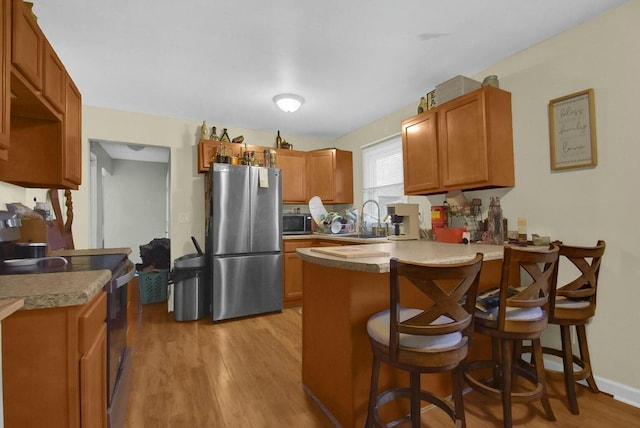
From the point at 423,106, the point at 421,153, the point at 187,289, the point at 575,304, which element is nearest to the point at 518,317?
the point at 575,304

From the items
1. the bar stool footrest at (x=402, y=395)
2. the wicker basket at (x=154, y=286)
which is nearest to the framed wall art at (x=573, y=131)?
the bar stool footrest at (x=402, y=395)

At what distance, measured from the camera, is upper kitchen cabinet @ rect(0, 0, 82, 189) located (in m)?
1.33

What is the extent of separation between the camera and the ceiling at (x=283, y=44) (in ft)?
6.00

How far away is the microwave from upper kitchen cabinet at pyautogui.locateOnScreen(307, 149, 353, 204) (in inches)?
17.4

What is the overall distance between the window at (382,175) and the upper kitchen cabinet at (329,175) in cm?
30

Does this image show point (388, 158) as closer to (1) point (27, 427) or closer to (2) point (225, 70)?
(2) point (225, 70)

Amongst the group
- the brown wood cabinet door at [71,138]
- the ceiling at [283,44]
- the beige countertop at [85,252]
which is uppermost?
the ceiling at [283,44]

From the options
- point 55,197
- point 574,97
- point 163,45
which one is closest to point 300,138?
point 163,45

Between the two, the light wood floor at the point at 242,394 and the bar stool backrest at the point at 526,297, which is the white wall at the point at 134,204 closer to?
the light wood floor at the point at 242,394

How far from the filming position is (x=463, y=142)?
2.42 m

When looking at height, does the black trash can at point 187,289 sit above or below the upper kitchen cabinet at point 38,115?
below

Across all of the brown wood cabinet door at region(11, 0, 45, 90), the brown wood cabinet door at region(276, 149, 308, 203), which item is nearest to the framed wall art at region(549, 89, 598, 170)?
the brown wood cabinet door at region(276, 149, 308, 203)

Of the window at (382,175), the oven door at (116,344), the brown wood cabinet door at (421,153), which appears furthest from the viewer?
the window at (382,175)

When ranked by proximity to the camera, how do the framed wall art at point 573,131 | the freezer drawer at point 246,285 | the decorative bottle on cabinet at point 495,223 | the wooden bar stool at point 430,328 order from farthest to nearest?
1. the freezer drawer at point 246,285
2. the decorative bottle on cabinet at point 495,223
3. the framed wall art at point 573,131
4. the wooden bar stool at point 430,328
